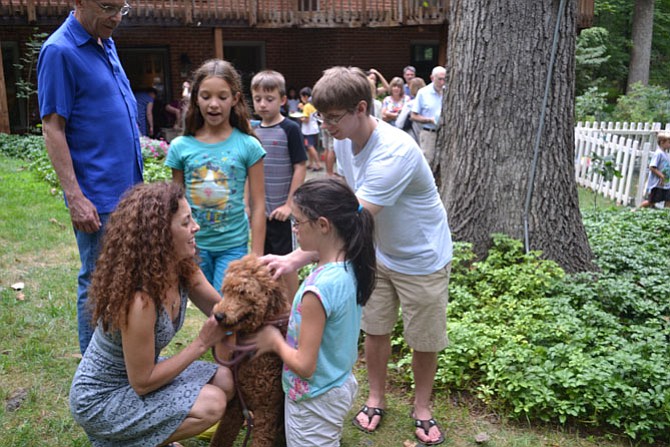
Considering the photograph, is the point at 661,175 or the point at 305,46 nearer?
the point at 661,175

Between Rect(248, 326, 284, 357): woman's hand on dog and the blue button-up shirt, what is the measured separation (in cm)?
118

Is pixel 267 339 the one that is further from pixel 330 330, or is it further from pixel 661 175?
pixel 661 175

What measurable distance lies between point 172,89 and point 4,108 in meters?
4.84

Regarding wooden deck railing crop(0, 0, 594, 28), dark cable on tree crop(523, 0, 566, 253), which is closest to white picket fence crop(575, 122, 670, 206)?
wooden deck railing crop(0, 0, 594, 28)

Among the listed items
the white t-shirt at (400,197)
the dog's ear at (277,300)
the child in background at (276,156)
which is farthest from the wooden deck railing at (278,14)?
the dog's ear at (277,300)

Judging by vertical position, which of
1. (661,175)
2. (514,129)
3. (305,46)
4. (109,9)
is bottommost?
(661,175)

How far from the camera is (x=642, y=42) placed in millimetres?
22312

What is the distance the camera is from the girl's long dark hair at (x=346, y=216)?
2365 millimetres

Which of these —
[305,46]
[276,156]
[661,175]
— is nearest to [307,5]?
[305,46]

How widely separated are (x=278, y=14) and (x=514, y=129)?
38.3ft

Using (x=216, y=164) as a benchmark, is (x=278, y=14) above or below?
above

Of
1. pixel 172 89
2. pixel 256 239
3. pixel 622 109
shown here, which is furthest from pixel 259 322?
pixel 622 109

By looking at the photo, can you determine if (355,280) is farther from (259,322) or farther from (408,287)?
(408,287)

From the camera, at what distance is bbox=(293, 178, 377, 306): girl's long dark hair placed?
237 cm
